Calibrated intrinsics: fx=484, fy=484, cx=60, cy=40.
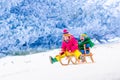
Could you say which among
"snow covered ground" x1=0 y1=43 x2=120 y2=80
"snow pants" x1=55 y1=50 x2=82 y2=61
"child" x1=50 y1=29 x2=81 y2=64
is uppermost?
"child" x1=50 y1=29 x2=81 y2=64

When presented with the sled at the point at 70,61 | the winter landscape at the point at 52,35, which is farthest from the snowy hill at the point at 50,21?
the sled at the point at 70,61

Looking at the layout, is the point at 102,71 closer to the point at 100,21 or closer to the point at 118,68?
the point at 118,68

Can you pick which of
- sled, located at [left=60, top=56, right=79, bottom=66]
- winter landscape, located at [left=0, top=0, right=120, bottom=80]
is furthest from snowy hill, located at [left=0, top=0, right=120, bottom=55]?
sled, located at [left=60, top=56, right=79, bottom=66]

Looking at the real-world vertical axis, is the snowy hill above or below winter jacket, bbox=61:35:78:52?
above

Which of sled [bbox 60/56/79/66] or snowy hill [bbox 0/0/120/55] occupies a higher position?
snowy hill [bbox 0/0/120/55]

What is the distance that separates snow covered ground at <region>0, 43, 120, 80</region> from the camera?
3.13 metres

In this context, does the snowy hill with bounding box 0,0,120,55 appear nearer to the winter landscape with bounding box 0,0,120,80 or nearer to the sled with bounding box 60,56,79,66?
the winter landscape with bounding box 0,0,120,80

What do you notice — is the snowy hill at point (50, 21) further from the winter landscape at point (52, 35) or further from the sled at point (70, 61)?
the sled at point (70, 61)

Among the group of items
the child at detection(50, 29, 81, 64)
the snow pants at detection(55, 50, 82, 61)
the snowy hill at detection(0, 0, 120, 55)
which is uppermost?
the snowy hill at detection(0, 0, 120, 55)

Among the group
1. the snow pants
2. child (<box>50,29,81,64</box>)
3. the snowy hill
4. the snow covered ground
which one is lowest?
the snow covered ground

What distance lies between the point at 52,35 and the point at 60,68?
0.23 meters

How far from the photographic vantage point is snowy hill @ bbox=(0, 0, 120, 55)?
3.14 m

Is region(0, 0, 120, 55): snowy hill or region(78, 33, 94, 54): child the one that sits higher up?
region(0, 0, 120, 55): snowy hill

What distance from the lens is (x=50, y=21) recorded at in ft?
10.5
